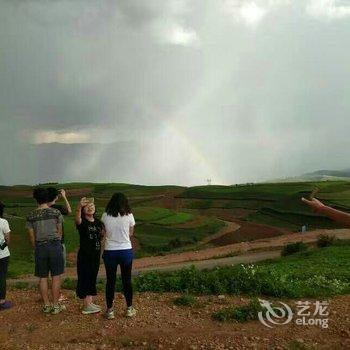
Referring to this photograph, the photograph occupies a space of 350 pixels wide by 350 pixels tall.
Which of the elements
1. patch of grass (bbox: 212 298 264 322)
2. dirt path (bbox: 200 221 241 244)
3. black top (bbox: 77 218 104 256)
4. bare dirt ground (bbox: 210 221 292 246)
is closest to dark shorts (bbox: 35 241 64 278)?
black top (bbox: 77 218 104 256)

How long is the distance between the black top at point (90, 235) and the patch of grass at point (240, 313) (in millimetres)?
2801

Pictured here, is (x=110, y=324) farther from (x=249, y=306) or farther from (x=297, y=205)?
(x=297, y=205)

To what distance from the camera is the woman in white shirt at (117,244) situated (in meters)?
8.58

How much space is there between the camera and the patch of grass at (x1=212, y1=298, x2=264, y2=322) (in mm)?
8602

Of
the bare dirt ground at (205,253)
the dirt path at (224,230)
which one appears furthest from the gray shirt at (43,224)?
the dirt path at (224,230)

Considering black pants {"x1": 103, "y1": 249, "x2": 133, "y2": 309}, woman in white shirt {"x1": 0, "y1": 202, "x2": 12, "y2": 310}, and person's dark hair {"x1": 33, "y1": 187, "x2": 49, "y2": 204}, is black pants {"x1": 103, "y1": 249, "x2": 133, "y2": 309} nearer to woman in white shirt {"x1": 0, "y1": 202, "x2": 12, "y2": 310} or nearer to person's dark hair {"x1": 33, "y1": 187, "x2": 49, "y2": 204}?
person's dark hair {"x1": 33, "y1": 187, "x2": 49, "y2": 204}

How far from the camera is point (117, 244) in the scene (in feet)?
28.1

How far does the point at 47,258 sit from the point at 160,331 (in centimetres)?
286

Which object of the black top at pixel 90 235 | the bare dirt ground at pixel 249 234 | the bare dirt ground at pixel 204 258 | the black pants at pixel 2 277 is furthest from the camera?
the bare dirt ground at pixel 249 234

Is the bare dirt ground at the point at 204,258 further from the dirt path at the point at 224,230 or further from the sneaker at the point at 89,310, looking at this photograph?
the sneaker at the point at 89,310

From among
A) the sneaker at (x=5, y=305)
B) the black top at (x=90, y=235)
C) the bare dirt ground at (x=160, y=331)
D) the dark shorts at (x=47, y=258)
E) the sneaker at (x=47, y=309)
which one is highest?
the black top at (x=90, y=235)

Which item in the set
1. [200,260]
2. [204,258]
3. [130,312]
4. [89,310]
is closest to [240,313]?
[130,312]

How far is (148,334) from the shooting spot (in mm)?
7875

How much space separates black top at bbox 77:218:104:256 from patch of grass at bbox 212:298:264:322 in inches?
110
